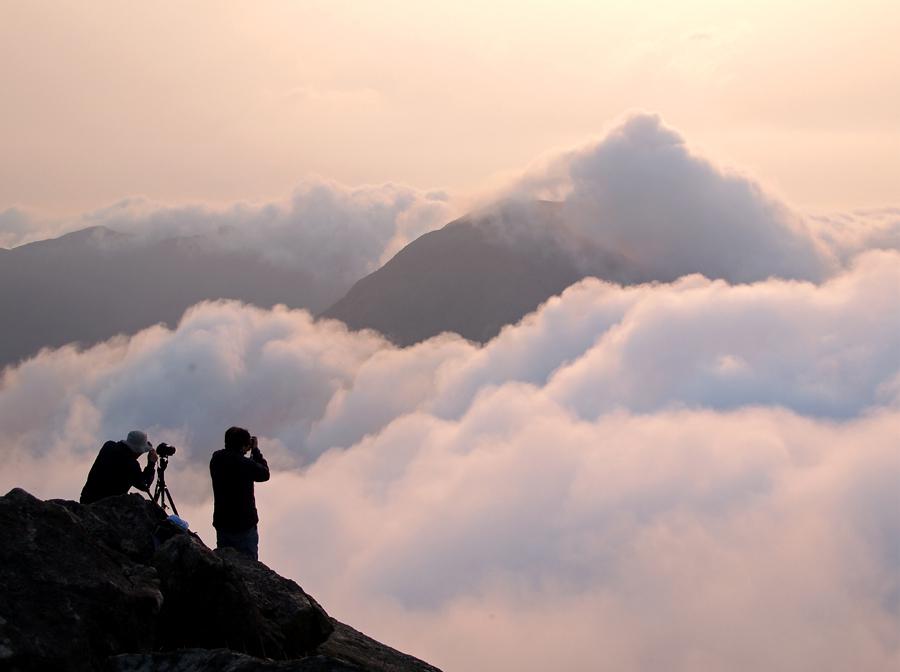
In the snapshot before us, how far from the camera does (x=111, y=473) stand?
44.1ft

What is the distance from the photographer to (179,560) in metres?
9.97

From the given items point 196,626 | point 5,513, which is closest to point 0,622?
point 5,513

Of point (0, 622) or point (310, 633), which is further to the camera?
point (310, 633)

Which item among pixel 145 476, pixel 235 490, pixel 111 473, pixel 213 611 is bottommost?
pixel 213 611

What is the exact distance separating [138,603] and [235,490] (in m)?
4.35

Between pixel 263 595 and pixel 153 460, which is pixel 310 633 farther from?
pixel 153 460

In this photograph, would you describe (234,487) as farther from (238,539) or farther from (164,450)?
(164,450)

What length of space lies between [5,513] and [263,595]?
9.74ft

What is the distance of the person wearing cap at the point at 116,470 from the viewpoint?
527 inches

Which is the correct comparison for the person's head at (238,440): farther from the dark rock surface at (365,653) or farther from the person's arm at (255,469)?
the dark rock surface at (365,653)

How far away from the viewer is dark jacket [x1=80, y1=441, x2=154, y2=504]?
13367mm

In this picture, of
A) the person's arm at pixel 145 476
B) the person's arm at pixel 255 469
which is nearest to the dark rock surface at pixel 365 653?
the person's arm at pixel 255 469

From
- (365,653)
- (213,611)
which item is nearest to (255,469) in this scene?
(365,653)

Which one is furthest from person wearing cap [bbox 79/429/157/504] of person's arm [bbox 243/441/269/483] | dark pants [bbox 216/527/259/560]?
person's arm [bbox 243/441/269/483]
